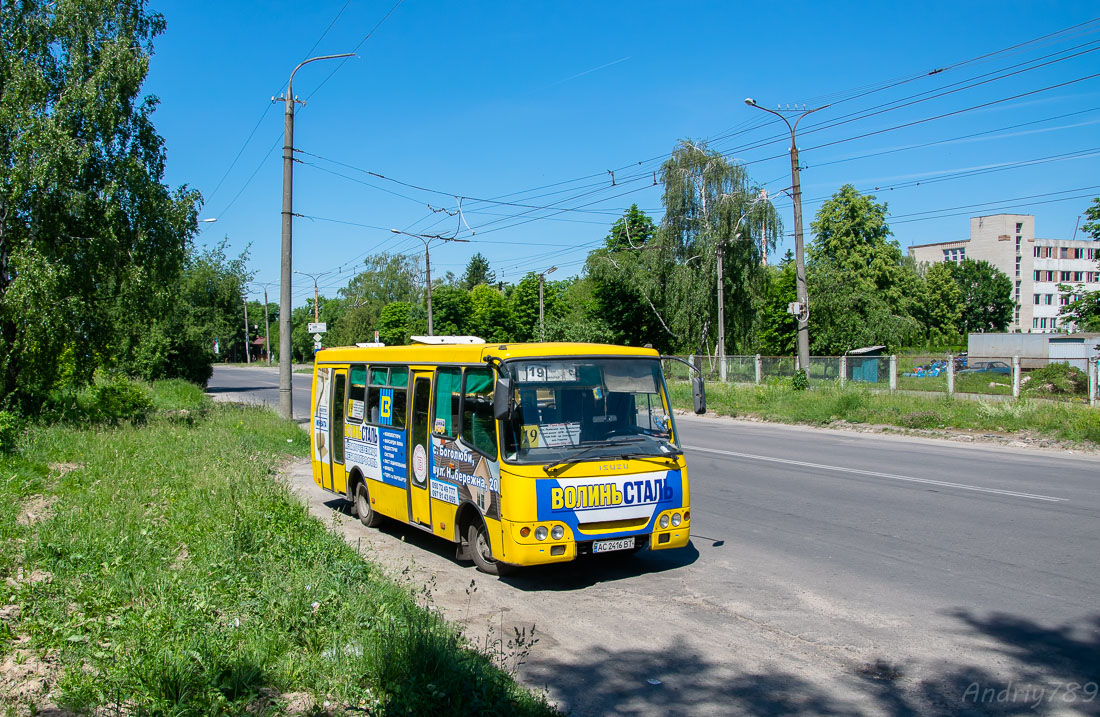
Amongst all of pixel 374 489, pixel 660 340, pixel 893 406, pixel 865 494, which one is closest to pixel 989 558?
pixel 865 494

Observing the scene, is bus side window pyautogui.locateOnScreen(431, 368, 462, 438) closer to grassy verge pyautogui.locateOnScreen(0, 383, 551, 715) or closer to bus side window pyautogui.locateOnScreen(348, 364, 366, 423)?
grassy verge pyautogui.locateOnScreen(0, 383, 551, 715)

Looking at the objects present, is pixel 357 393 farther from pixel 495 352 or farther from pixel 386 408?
pixel 495 352

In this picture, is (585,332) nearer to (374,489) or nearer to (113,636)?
(374,489)

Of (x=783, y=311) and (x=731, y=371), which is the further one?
(x=783, y=311)

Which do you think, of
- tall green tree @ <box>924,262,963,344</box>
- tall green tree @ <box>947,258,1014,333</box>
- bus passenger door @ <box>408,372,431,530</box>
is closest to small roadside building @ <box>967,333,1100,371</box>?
tall green tree @ <box>924,262,963,344</box>

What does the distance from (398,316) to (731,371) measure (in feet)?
164

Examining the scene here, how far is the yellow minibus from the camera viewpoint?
7.24 meters

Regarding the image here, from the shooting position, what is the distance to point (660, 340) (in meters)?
52.2

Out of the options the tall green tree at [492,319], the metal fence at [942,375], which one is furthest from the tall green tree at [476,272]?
the metal fence at [942,375]

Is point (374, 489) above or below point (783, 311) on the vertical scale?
below

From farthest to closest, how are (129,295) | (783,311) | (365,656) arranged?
(783,311), (129,295), (365,656)

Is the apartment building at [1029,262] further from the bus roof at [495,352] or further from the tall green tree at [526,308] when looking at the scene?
the bus roof at [495,352]

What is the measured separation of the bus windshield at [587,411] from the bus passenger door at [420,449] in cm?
177

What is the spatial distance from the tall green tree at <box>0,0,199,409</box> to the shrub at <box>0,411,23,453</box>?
2.35 meters
